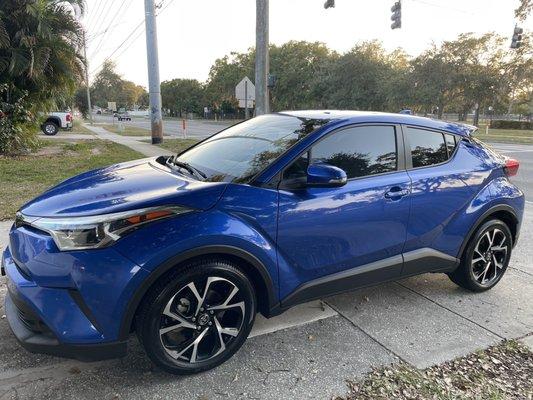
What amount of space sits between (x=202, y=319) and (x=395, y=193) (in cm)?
171

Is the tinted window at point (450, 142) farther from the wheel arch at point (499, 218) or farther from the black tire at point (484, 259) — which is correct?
the black tire at point (484, 259)

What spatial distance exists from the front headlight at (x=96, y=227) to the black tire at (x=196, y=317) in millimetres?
360

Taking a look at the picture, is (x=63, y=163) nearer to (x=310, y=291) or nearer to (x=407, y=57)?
(x=310, y=291)

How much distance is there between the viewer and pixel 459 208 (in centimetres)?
374

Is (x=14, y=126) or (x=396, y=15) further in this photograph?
(x=396, y=15)

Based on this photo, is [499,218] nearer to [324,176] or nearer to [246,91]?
[324,176]

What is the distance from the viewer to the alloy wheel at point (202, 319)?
2648 millimetres

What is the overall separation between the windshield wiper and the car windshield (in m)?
0.03

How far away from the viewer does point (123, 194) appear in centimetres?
279

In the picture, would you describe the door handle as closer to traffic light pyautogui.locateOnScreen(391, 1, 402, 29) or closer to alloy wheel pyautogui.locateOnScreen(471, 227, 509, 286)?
alloy wheel pyautogui.locateOnScreen(471, 227, 509, 286)

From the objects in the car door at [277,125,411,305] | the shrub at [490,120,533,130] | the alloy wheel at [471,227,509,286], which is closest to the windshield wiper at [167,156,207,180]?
the car door at [277,125,411,305]

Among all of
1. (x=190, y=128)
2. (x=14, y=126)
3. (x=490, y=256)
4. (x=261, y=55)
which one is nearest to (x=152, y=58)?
(x=14, y=126)

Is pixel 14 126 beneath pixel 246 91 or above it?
beneath

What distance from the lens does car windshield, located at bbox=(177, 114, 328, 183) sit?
3082mm
